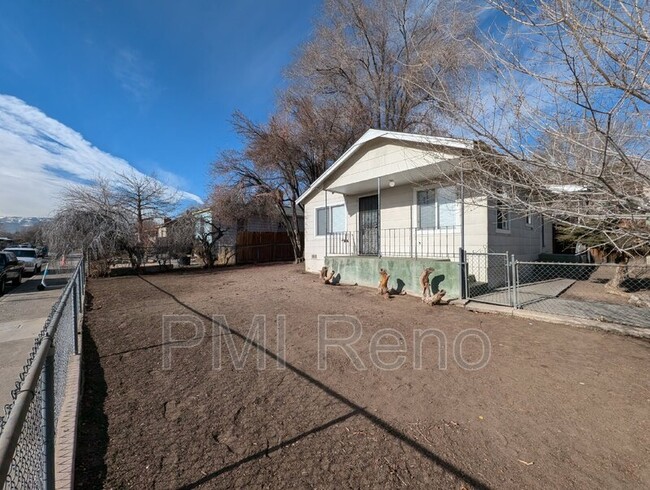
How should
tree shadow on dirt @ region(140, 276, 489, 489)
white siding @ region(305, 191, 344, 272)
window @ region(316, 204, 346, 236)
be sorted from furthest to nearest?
white siding @ region(305, 191, 344, 272), window @ region(316, 204, 346, 236), tree shadow on dirt @ region(140, 276, 489, 489)

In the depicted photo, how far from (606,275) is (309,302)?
11.9 meters

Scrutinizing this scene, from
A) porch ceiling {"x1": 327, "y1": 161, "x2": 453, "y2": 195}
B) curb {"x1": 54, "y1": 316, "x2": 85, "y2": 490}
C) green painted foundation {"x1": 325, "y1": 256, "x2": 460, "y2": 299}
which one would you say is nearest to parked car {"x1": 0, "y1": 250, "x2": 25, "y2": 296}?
green painted foundation {"x1": 325, "y1": 256, "x2": 460, "y2": 299}

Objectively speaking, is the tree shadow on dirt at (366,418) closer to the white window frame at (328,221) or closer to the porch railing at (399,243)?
the porch railing at (399,243)

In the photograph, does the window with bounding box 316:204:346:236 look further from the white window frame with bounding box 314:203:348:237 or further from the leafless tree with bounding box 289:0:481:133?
the leafless tree with bounding box 289:0:481:133

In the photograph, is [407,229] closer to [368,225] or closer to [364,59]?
[368,225]

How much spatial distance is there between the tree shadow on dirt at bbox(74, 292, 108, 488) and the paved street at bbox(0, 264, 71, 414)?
87cm

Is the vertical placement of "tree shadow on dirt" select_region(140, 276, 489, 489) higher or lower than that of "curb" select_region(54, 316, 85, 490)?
lower

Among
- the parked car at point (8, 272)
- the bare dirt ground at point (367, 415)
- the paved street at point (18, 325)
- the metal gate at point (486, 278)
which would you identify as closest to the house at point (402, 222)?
the metal gate at point (486, 278)

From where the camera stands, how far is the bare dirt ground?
2254mm

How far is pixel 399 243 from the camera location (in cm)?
1042

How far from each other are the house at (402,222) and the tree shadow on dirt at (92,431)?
6518 millimetres

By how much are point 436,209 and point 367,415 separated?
24.6 feet

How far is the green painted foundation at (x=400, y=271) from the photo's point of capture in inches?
305

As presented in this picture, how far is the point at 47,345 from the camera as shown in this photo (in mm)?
2051
